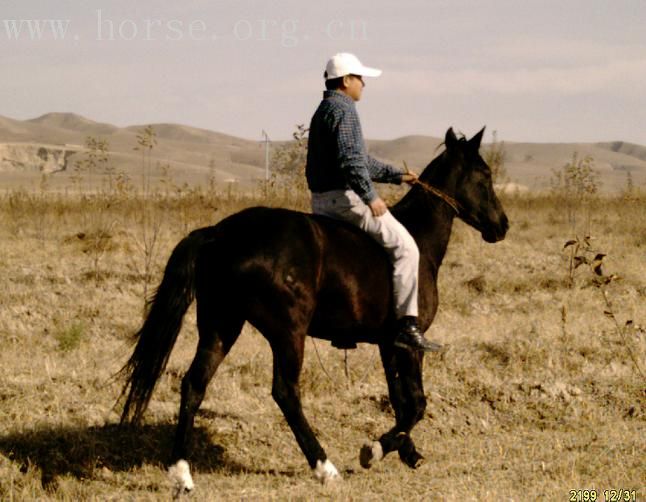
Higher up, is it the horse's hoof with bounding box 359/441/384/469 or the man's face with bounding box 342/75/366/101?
the man's face with bounding box 342/75/366/101

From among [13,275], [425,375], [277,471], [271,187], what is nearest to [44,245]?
[13,275]

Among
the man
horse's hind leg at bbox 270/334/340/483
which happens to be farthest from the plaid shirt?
horse's hind leg at bbox 270/334/340/483

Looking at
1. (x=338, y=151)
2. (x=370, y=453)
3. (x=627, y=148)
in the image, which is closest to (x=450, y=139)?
(x=338, y=151)

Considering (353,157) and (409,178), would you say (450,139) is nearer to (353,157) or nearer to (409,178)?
(409,178)

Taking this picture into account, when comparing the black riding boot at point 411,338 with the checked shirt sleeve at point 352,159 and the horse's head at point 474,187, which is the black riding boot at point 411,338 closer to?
the checked shirt sleeve at point 352,159

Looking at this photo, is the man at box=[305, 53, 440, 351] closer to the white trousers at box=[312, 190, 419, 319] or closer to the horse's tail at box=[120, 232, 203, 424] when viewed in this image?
the white trousers at box=[312, 190, 419, 319]

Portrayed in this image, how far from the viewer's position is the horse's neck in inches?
245

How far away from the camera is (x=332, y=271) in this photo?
5520 mm

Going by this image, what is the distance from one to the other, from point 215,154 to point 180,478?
13206 centimetres

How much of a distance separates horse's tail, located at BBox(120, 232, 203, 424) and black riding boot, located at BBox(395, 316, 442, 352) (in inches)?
55.9

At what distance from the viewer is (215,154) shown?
5325 inches

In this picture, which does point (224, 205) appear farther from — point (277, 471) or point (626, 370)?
point (277, 471)

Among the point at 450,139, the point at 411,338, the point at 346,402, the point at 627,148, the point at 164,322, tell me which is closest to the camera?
the point at 164,322

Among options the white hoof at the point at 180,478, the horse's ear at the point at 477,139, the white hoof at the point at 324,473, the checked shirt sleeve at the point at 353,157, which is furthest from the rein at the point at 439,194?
the white hoof at the point at 180,478
